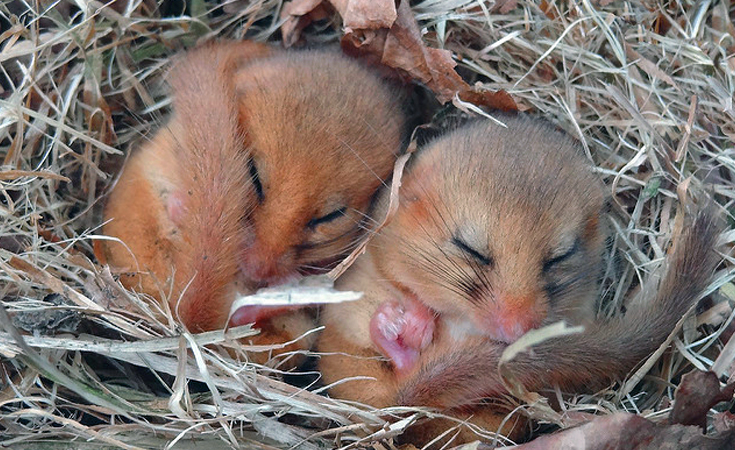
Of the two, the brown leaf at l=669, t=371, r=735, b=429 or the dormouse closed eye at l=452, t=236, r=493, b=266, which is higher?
the dormouse closed eye at l=452, t=236, r=493, b=266

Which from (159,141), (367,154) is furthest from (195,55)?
(367,154)

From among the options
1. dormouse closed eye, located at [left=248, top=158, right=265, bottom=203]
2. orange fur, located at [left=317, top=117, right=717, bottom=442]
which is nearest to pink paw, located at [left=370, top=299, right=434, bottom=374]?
orange fur, located at [left=317, top=117, right=717, bottom=442]

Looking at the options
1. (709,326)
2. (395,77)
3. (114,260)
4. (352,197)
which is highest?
(395,77)

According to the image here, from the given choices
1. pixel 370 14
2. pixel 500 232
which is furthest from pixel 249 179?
pixel 370 14

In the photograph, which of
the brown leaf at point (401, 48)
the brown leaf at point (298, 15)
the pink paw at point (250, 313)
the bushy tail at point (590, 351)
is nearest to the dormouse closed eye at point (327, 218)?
the pink paw at point (250, 313)

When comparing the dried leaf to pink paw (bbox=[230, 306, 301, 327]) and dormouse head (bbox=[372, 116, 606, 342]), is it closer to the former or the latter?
dormouse head (bbox=[372, 116, 606, 342])

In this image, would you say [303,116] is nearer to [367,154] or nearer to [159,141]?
[367,154]

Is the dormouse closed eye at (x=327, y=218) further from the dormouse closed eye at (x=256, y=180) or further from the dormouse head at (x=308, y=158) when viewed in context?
the dormouse closed eye at (x=256, y=180)
